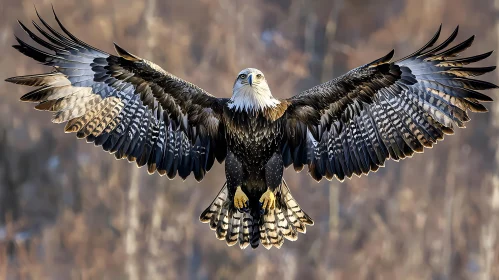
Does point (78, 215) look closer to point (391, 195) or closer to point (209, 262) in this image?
point (209, 262)

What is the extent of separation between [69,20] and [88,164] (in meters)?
3.04

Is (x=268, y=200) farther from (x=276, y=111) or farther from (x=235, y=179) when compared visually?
(x=276, y=111)

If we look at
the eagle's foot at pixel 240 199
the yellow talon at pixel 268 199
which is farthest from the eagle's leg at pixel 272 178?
the eagle's foot at pixel 240 199

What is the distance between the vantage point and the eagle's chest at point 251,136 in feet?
32.7

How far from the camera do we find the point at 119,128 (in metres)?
10.3

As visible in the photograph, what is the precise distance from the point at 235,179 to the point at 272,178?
34 centimetres

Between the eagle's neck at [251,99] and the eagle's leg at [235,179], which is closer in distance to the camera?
the eagle's neck at [251,99]

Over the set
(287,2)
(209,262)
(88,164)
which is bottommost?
(209,262)

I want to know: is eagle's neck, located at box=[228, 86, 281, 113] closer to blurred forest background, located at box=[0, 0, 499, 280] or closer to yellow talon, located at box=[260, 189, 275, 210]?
yellow talon, located at box=[260, 189, 275, 210]

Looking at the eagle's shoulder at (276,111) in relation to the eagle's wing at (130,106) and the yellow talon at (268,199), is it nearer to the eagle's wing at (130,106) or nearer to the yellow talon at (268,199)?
the eagle's wing at (130,106)

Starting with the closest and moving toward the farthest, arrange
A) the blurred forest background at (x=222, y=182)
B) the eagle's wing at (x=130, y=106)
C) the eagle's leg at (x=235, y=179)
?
the eagle's wing at (x=130, y=106) → the eagle's leg at (x=235, y=179) → the blurred forest background at (x=222, y=182)

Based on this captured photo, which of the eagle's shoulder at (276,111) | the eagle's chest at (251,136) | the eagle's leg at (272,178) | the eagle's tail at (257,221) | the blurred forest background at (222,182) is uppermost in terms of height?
the blurred forest background at (222,182)

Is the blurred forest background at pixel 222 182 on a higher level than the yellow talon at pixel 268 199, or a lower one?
higher

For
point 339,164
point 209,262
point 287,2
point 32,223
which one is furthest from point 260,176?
point 287,2
